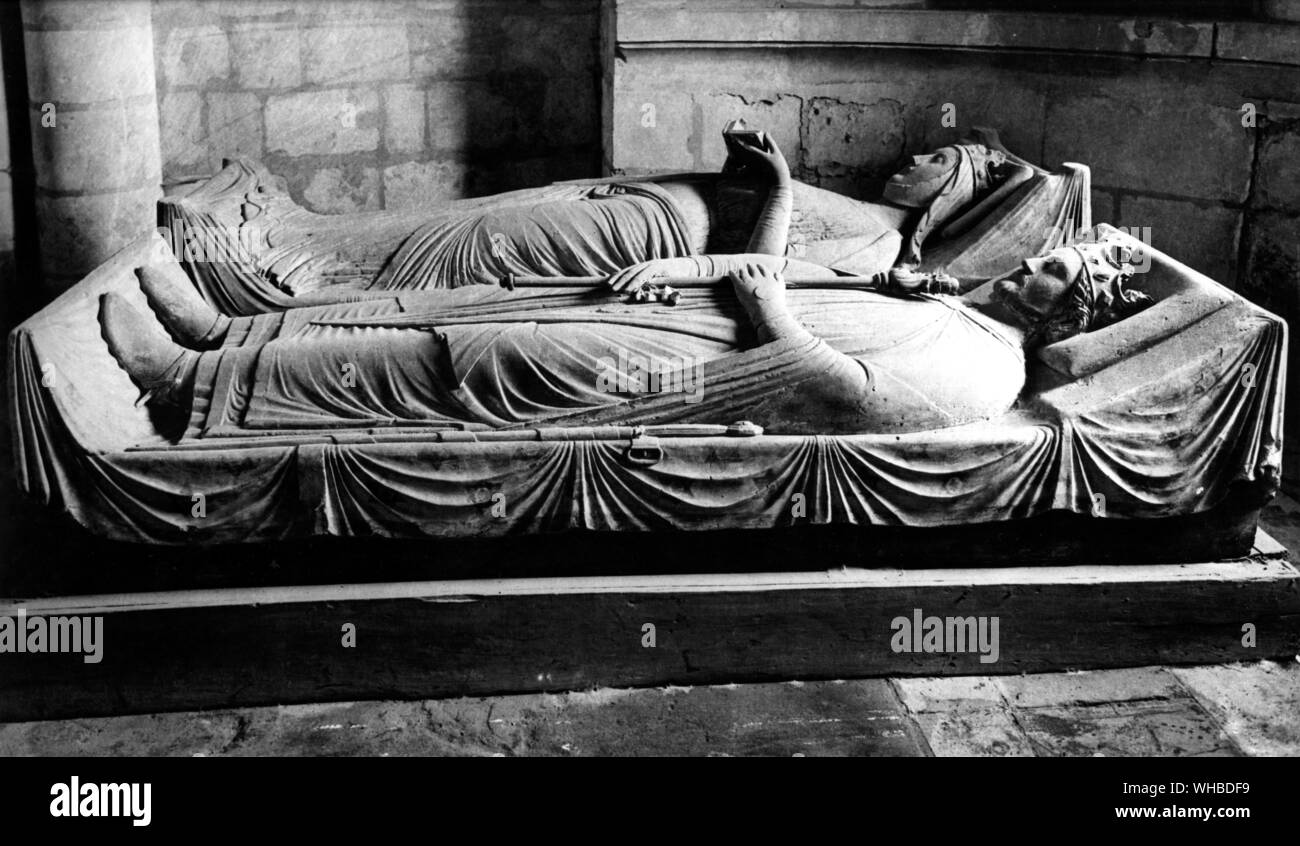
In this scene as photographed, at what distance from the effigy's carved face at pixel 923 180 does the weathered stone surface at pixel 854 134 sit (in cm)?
79

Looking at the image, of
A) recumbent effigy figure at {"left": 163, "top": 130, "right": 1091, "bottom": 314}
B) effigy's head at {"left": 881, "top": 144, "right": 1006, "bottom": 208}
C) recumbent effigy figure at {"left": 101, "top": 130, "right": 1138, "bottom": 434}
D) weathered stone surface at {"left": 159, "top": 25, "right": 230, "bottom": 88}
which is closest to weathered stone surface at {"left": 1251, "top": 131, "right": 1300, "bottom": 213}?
recumbent effigy figure at {"left": 163, "top": 130, "right": 1091, "bottom": 314}

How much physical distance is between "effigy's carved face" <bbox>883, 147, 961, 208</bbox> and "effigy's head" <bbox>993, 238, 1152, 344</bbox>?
3.21ft

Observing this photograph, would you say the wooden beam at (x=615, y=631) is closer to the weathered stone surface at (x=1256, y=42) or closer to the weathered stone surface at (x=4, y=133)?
the weathered stone surface at (x=1256, y=42)

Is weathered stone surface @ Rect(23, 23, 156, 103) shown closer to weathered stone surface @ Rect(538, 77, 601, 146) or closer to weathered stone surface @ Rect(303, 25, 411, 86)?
weathered stone surface @ Rect(303, 25, 411, 86)

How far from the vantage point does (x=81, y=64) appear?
5.75m

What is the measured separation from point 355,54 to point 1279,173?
3745mm

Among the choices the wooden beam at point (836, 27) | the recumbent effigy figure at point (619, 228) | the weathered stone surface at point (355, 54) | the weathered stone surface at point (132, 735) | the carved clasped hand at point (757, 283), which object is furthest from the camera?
the weathered stone surface at point (355, 54)

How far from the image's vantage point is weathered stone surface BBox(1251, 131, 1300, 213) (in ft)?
19.2

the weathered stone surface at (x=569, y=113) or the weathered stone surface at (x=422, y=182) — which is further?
the weathered stone surface at (x=569, y=113)

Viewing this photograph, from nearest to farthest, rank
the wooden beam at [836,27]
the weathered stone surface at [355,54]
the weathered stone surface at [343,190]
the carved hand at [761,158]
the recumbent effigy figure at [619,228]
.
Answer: the recumbent effigy figure at [619,228] < the carved hand at [761,158] < the wooden beam at [836,27] < the weathered stone surface at [355,54] < the weathered stone surface at [343,190]

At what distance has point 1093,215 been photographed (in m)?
6.53

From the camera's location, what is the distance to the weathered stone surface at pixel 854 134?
6.59 m

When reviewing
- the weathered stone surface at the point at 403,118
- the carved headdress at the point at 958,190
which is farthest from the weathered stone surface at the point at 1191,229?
the weathered stone surface at the point at 403,118

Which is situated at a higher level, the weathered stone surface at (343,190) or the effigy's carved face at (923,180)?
the effigy's carved face at (923,180)
